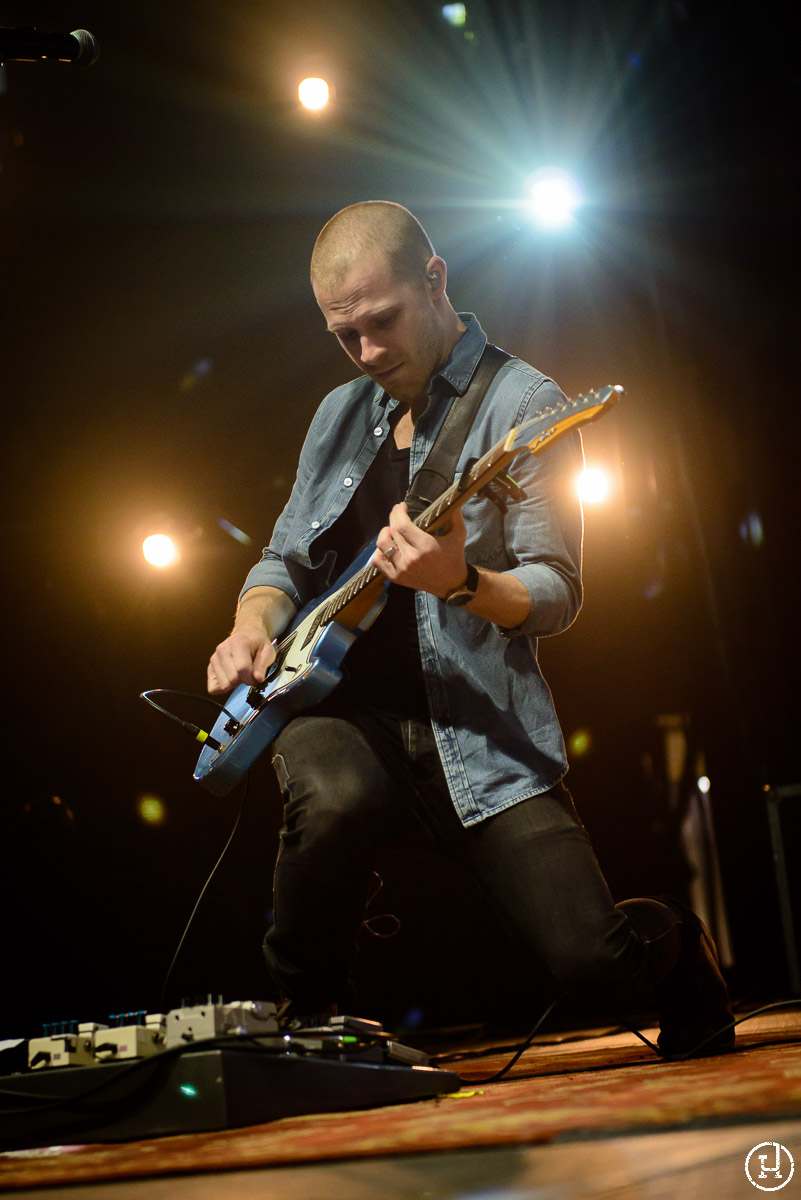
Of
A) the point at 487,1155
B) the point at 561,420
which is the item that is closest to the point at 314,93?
the point at 561,420

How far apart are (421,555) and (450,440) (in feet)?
1.74

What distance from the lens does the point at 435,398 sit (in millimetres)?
2340

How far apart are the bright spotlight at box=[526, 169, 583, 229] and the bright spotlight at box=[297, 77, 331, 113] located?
811mm

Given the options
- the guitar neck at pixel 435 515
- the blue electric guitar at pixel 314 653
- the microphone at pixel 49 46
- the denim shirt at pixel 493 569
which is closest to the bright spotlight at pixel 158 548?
the denim shirt at pixel 493 569

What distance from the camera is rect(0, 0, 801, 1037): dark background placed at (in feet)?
11.5

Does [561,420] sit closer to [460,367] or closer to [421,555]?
[421,555]

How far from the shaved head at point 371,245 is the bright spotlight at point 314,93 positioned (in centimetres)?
140

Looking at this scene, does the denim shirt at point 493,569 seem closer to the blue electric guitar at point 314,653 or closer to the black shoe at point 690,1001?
the blue electric guitar at point 314,653

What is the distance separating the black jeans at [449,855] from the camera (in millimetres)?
1767

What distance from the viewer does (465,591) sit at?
1.83 m

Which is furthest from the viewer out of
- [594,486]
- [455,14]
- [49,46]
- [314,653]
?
[594,486]

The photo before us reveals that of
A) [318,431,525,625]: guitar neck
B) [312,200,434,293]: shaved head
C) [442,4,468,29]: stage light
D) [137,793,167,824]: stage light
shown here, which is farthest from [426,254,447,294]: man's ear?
[137,793,167,824]: stage light

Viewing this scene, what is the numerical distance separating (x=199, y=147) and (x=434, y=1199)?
3682 millimetres

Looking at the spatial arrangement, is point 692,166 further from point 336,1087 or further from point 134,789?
point 336,1087
